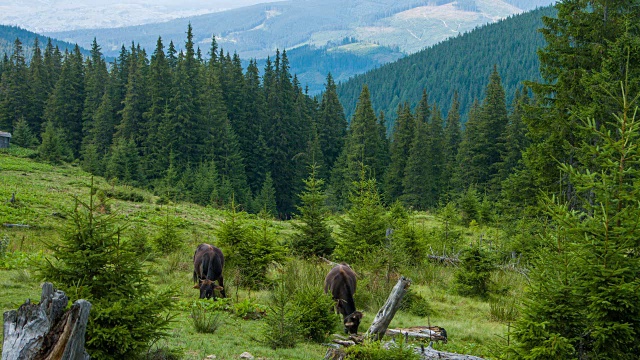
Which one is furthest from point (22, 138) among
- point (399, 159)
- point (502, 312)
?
point (502, 312)

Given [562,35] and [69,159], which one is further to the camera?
[69,159]

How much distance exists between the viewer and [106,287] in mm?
6863

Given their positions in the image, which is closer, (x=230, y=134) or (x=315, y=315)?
(x=315, y=315)

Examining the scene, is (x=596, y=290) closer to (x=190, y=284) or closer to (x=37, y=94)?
(x=190, y=284)

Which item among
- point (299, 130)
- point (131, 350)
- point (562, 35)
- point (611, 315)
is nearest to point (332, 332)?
point (131, 350)

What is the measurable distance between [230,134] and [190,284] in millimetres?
50800

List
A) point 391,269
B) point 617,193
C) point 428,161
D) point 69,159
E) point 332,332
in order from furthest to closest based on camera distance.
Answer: point 428,161 < point 69,159 < point 391,269 < point 332,332 < point 617,193

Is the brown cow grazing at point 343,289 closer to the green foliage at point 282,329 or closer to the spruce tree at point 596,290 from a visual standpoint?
the green foliage at point 282,329

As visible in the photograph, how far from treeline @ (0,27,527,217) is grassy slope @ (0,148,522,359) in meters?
21.9

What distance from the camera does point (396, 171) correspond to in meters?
66.0

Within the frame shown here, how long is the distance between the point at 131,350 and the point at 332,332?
474 centimetres

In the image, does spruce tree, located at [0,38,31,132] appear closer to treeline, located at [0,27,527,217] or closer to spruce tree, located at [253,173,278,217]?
treeline, located at [0,27,527,217]

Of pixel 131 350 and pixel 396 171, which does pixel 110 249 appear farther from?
pixel 396 171

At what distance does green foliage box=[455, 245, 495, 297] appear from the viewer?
1514cm
